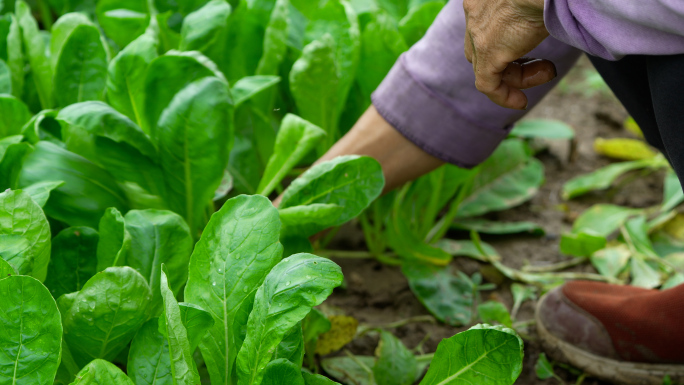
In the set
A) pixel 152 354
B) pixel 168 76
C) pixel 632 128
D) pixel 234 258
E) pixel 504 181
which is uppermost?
pixel 168 76

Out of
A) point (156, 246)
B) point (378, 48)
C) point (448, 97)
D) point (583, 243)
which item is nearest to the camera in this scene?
point (156, 246)

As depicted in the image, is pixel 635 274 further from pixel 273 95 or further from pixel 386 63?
pixel 273 95

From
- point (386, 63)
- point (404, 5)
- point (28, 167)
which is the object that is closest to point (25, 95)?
point (28, 167)

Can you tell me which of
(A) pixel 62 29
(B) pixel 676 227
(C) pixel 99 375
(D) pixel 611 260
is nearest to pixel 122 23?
(A) pixel 62 29

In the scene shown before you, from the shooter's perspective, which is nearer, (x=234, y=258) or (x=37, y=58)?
(x=234, y=258)

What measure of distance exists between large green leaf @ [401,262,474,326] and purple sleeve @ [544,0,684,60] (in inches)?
30.3

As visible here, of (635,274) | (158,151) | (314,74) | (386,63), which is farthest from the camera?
(635,274)

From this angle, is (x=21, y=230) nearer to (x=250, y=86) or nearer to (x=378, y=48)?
(x=250, y=86)

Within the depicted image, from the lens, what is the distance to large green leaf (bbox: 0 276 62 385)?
742 mm

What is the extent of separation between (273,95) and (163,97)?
13.6 inches

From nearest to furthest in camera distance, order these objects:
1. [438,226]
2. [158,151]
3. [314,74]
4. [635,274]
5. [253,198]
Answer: [253,198] < [158,151] < [314,74] < [635,274] < [438,226]

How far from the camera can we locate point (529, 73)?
2.97ft

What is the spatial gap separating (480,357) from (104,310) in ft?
1.58

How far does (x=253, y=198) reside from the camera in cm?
85
